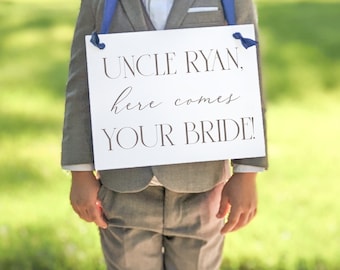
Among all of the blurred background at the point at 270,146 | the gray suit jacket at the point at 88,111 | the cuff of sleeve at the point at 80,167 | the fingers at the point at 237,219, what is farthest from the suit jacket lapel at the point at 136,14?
the blurred background at the point at 270,146

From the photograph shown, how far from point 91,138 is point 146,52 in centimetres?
21

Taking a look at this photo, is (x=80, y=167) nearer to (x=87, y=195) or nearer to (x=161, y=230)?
(x=87, y=195)

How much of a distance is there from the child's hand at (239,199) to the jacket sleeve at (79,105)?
27 cm

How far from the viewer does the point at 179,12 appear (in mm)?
1516

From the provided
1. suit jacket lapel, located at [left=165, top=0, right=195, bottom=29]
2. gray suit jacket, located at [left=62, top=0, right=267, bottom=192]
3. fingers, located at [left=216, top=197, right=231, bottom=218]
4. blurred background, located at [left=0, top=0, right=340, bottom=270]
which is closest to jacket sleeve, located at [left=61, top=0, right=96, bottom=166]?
gray suit jacket, located at [left=62, top=0, right=267, bottom=192]

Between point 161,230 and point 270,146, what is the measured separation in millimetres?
1868

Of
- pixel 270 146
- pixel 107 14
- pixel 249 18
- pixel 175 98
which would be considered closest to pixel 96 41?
pixel 107 14

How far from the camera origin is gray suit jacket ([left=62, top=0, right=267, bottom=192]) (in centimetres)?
153

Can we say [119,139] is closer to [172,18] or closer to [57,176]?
[172,18]

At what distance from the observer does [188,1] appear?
1.52 m

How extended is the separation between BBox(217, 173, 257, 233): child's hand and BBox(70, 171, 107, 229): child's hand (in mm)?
240

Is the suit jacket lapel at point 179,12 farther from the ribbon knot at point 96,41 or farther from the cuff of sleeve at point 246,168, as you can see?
the cuff of sleeve at point 246,168

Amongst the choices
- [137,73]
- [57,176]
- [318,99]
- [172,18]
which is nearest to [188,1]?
[172,18]

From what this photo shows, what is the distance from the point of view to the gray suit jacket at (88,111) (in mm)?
1526
